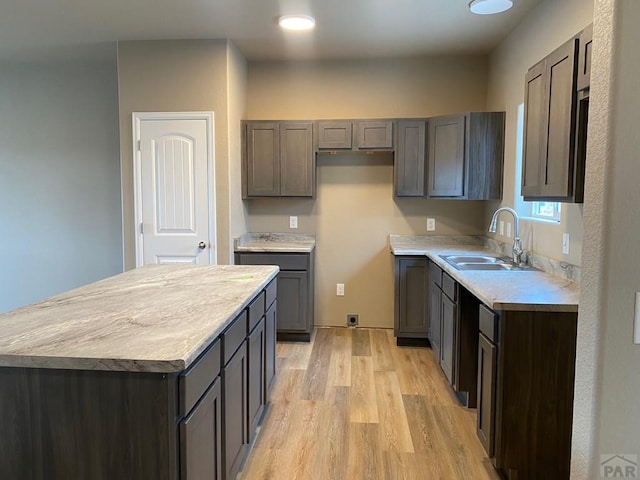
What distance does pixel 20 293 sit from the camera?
493 cm

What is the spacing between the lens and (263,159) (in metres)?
4.29

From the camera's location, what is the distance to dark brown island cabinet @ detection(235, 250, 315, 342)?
4098mm

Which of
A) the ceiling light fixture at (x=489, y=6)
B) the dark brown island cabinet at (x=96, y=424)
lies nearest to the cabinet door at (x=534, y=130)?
the ceiling light fixture at (x=489, y=6)

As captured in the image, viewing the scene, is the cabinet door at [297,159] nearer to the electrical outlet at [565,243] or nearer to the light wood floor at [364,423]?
the light wood floor at [364,423]

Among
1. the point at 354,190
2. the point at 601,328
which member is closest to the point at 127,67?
the point at 354,190

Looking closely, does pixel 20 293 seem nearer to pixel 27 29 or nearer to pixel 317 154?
pixel 27 29

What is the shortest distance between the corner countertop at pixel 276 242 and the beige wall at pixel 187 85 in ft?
0.83

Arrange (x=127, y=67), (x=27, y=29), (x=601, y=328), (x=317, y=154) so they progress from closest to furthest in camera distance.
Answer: (x=601, y=328), (x=27, y=29), (x=127, y=67), (x=317, y=154)

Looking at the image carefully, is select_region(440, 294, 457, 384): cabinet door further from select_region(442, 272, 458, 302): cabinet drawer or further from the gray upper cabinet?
the gray upper cabinet

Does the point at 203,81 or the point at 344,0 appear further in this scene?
the point at 203,81

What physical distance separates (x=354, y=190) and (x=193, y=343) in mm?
3349

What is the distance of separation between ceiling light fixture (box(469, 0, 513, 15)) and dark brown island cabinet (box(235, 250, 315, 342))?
7.66 ft

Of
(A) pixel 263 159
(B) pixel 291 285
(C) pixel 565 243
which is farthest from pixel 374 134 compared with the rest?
(C) pixel 565 243

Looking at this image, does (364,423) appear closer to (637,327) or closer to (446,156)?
(637,327)
